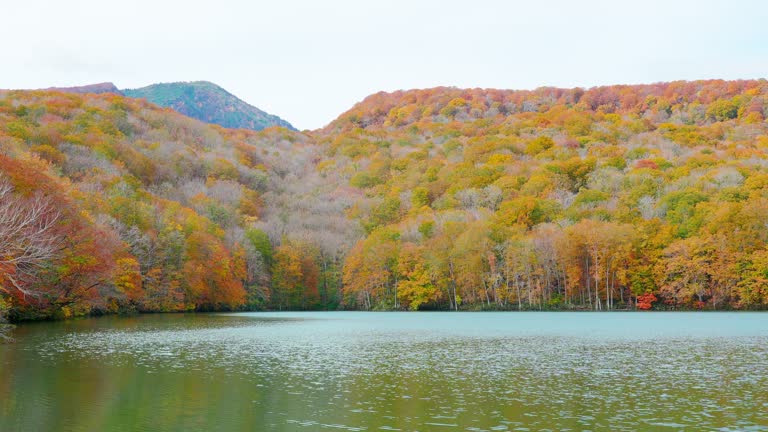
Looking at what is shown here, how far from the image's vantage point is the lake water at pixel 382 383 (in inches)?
716

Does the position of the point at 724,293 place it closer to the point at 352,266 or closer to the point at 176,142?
the point at 352,266

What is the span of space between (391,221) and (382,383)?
10336 centimetres

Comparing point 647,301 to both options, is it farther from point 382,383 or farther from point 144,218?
point 382,383

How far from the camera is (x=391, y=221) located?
420 feet

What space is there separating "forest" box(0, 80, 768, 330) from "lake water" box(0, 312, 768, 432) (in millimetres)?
13725

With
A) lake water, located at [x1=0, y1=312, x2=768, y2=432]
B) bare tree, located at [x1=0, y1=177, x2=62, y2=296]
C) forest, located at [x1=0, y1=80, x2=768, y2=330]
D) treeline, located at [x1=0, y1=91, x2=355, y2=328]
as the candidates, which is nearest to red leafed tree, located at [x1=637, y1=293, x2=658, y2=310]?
forest, located at [x1=0, y1=80, x2=768, y2=330]

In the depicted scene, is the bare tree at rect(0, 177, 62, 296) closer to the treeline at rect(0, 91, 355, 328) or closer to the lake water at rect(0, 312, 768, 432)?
the treeline at rect(0, 91, 355, 328)

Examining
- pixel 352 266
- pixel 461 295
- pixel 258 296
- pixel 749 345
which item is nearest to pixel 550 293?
pixel 461 295

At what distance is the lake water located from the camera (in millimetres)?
18188

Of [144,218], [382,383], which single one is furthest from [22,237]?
[144,218]

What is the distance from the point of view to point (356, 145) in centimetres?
19350

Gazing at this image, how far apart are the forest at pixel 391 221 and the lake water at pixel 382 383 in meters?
13.7

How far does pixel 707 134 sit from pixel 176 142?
378ft

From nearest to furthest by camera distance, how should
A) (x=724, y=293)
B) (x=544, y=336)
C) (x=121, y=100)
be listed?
1. (x=544, y=336)
2. (x=724, y=293)
3. (x=121, y=100)
